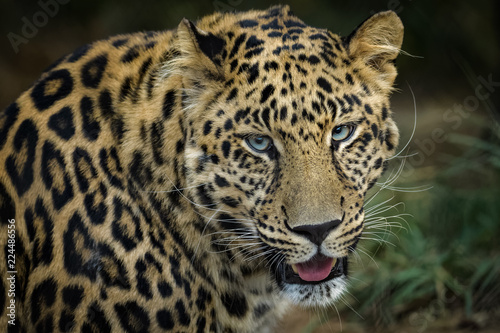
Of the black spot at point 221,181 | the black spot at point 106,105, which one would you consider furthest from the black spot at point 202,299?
the black spot at point 106,105

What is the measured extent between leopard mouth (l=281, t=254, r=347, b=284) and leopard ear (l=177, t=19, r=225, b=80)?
1.32m

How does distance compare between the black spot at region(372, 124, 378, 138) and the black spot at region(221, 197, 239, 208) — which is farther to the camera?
the black spot at region(372, 124, 378, 138)

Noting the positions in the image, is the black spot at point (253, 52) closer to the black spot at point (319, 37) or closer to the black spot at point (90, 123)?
the black spot at point (319, 37)

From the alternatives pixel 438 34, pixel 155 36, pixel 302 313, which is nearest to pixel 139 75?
pixel 155 36

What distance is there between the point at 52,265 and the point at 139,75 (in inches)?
52.1

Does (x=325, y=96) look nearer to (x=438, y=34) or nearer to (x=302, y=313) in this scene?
(x=302, y=313)

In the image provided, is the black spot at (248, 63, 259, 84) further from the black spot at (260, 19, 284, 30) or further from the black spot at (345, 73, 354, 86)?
the black spot at (345, 73, 354, 86)

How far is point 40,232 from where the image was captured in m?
4.20

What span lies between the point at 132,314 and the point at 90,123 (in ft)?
4.01

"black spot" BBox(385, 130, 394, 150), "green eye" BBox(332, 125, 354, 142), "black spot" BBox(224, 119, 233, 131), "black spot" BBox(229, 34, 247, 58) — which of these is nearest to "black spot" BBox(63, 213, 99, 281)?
"black spot" BBox(224, 119, 233, 131)

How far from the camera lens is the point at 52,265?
413cm

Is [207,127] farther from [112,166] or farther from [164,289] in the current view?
[164,289]

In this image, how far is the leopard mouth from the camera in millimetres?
4262

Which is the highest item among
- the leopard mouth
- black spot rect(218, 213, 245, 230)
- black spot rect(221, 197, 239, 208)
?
black spot rect(221, 197, 239, 208)
